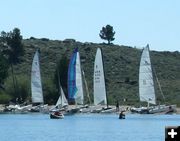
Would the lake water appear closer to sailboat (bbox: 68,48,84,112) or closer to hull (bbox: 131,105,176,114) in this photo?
sailboat (bbox: 68,48,84,112)

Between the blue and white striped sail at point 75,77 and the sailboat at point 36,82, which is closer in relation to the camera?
the blue and white striped sail at point 75,77

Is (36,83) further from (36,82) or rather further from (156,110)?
(156,110)

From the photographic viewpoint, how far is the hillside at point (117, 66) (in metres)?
139

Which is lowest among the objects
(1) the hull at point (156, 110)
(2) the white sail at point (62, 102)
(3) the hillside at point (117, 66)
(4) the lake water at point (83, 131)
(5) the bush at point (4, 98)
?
(4) the lake water at point (83, 131)

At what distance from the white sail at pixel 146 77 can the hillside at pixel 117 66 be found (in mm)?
20699

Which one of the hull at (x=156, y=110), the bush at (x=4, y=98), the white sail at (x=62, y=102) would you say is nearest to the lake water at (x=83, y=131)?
the hull at (x=156, y=110)

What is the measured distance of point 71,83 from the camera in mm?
106000

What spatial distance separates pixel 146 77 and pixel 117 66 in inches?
2730

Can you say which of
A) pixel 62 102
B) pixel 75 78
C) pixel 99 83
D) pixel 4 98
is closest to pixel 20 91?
pixel 4 98

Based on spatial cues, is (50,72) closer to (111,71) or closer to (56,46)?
(111,71)

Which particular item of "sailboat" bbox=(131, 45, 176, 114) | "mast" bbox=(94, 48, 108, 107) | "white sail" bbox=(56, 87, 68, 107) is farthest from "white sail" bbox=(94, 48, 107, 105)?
"sailboat" bbox=(131, 45, 176, 114)

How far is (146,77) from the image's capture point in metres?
103

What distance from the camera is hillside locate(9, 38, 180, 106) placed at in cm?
13938

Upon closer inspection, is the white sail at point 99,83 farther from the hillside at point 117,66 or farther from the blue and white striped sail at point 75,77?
the hillside at point 117,66
